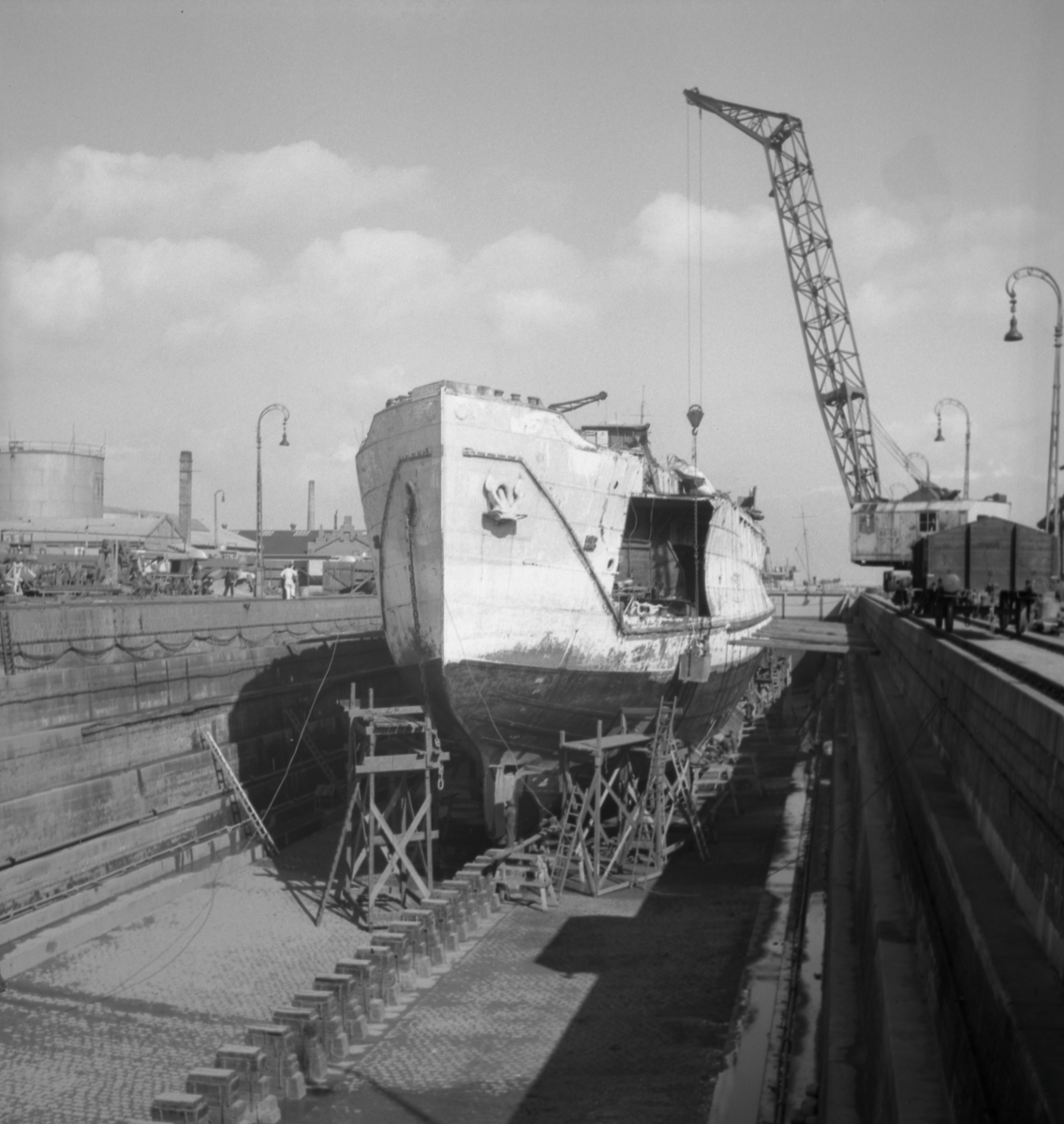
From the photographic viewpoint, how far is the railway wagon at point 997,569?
1420cm

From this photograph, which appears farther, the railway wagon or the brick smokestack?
the brick smokestack

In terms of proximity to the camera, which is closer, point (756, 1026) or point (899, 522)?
point (756, 1026)

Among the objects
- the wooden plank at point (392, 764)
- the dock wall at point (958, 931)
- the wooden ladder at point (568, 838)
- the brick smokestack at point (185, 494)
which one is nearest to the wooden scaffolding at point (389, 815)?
the wooden plank at point (392, 764)

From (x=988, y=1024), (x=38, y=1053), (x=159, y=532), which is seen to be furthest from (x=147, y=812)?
(x=159, y=532)

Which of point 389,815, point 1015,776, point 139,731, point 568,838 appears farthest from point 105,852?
point 1015,776

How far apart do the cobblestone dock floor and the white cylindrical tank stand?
140ft

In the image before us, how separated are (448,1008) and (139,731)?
10221mm

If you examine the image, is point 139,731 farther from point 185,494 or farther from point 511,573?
point 185,494

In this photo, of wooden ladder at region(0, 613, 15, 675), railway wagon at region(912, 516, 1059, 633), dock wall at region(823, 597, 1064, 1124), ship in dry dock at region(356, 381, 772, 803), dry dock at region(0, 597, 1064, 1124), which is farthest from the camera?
wooden ladder at region(0, 613, 15, 675)

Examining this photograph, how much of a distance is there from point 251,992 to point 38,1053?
2.78 metres

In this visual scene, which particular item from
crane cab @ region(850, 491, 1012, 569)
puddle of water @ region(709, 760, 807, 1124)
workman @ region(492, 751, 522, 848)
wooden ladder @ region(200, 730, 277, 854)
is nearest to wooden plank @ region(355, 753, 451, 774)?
workman @ region(492, 751, 522, 848)

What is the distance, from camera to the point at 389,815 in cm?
1955

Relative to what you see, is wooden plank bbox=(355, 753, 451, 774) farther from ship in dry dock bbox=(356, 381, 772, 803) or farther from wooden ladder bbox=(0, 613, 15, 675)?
wooden ladder bbox=(0, 613, 15, 675)

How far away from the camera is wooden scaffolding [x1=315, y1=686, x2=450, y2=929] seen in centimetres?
1838
